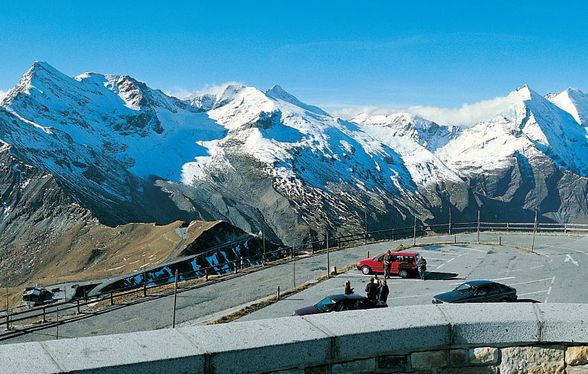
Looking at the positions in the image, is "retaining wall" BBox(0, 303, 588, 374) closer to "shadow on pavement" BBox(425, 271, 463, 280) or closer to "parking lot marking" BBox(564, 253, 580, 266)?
"shadow on pavement" BBox(425, 271, 463, 280)

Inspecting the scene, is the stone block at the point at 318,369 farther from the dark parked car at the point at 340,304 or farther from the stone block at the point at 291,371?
the dark parked car at the point at 340,304

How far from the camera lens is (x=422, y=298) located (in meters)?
28.8

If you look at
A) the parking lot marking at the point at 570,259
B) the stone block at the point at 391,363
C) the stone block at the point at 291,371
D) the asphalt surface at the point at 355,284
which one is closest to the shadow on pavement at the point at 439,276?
the asphalt surface at the point at 355,284

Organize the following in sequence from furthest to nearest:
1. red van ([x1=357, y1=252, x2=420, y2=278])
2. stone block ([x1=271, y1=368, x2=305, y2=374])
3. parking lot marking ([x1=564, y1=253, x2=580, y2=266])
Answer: parking lot marking ([x1=564, y1=253, x2=580, y2=266]), red van ([x1=357, y1=252, x2=420, y2=278]), stone block ([x1=271, y1=368, x2=305, y2=374])

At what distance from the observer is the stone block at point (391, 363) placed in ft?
18.2

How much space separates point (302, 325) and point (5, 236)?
14134 cm

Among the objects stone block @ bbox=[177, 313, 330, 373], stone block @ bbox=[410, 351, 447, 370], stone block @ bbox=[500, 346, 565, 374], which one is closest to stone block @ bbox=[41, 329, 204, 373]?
stone block @ bbox=[177, 313, 330, 373]

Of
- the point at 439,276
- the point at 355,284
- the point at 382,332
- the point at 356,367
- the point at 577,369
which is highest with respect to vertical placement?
the point at 382,332

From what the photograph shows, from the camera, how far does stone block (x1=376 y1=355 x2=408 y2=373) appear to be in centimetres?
554

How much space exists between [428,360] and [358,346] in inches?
30.9

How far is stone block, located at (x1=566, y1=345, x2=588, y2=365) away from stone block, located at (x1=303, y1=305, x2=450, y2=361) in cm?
129

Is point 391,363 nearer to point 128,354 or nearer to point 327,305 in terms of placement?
point 128,354

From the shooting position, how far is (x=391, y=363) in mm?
5590

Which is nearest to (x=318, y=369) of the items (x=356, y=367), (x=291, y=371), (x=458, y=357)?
(x=291, y=371)
